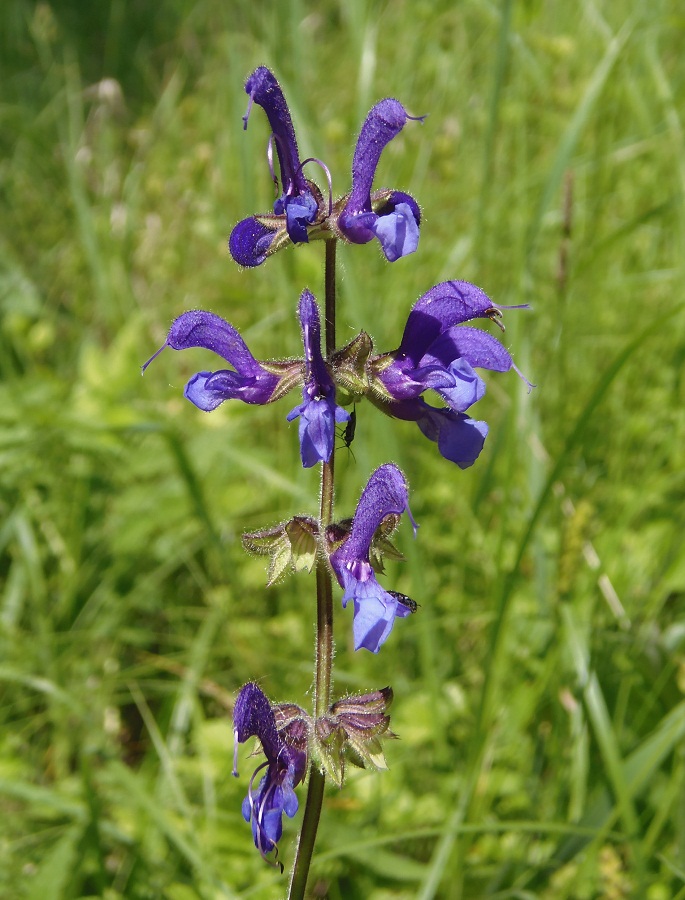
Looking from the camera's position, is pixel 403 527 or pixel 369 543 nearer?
pixel 369 543

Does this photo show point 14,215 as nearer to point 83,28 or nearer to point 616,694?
point 83,28

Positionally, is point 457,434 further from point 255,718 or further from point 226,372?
point 255,718

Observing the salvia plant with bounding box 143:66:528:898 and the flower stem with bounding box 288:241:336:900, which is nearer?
the salvia plant with bounding box 143:66:528:898

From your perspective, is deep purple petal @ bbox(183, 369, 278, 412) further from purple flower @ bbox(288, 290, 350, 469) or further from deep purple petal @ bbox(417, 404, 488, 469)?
deep purple petal @ bbox(417, 404, 488, 469)

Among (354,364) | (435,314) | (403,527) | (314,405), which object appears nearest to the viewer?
(314,405)

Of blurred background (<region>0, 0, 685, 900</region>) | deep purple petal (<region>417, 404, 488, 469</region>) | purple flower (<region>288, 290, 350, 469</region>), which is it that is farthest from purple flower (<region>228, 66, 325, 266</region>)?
blurred background (<region>0, 0, 685, 900</region>)

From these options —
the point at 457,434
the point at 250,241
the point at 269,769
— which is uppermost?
the point at 250,241

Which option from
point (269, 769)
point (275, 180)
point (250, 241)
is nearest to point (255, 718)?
point (269, 769)
